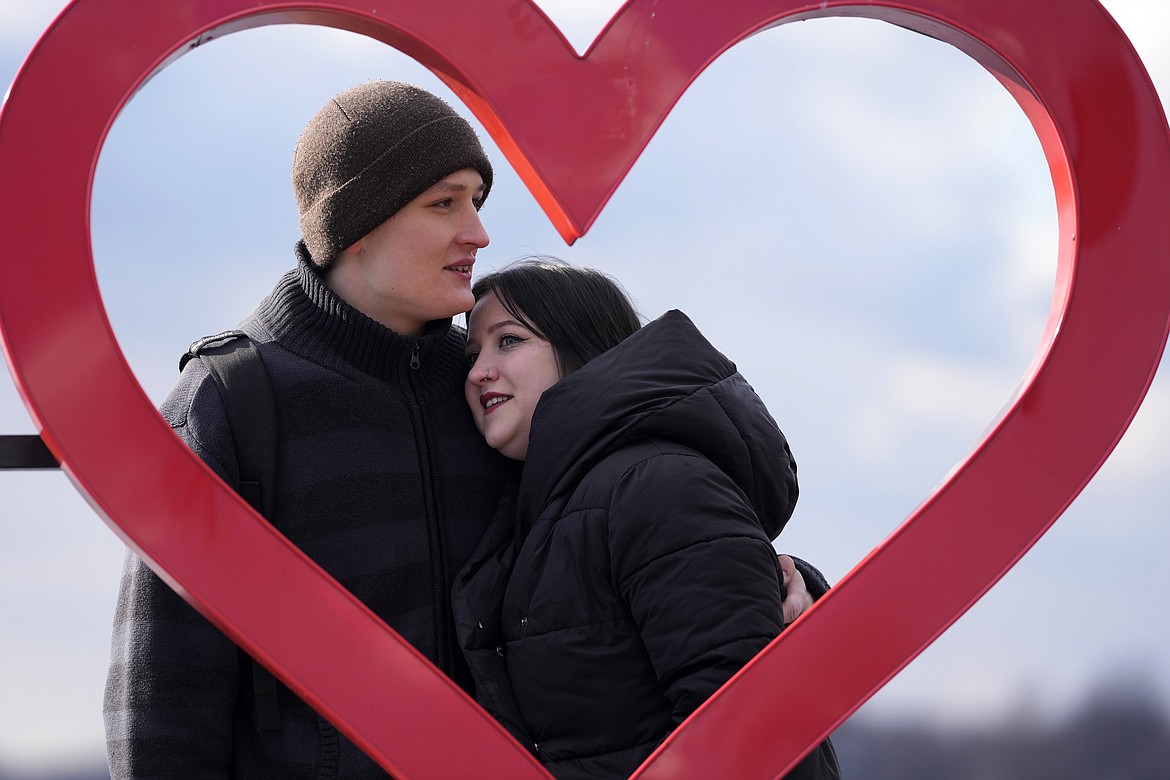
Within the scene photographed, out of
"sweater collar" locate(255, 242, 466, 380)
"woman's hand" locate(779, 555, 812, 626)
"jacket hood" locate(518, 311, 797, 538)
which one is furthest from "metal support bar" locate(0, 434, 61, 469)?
"woman's hand" locate(779, 555, 812, 626)

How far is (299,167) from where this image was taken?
8.84ft

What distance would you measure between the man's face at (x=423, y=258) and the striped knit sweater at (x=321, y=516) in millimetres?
76

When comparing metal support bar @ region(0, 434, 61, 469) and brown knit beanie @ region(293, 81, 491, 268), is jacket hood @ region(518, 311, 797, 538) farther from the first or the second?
metal support bar @ region(0, 434, 61, 469)

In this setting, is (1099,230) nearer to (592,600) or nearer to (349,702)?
(592,600)

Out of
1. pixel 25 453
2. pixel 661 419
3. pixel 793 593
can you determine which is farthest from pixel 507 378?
pixel 25 453

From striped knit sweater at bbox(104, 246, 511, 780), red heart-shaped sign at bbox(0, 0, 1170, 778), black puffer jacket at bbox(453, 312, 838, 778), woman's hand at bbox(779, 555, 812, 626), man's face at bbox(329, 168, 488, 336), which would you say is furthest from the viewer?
man's face at bbox(329, 168, 488, 336)

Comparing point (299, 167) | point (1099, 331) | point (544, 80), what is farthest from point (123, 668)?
point (1099, 331)

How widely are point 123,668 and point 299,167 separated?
109 centimetres

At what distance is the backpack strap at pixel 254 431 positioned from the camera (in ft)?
7.52

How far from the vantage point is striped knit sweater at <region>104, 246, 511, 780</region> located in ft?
7.40

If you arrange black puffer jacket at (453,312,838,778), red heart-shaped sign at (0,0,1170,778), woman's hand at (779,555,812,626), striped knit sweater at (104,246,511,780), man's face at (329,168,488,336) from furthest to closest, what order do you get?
1. man's face at (329,168,488,336)
2. woman's hand at (779,555,812,626)
3. striped knit sweater at (104,246,511,780)
4. black puffer jacket at (453,312,838,778)
5. red heart-shaped sign at (0,0,1170,778)

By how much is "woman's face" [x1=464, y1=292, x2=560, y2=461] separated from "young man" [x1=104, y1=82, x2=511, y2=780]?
0.07 meters

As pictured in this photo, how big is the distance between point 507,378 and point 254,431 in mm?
528

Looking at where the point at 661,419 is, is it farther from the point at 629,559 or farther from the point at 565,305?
the point at 565,305
